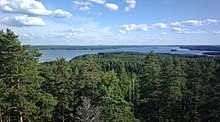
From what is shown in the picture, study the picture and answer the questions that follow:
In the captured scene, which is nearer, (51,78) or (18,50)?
(18,50)

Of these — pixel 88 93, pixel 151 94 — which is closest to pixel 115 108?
pixel 151 94

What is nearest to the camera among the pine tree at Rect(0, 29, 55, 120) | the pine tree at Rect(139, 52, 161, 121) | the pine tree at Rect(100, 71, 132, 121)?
the pine tree at Rect(0, 29, 55, 120)

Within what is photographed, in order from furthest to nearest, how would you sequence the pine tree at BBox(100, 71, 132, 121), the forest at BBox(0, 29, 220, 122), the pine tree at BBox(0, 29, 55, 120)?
the pine tree at BBox(100, 71, 132, 121), the forest at BBox(0, 29, 220, 122), the pine tree at BBox(0, 29, 55, 120)

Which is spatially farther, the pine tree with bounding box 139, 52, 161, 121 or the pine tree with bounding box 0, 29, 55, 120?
the pine tree with bounding box 139, 52, 161, 121

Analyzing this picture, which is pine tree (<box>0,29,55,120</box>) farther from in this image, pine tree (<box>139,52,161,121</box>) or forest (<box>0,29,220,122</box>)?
pine tree (<box>139,52,161,121</box>)

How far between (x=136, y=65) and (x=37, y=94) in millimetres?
75391

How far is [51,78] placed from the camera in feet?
87.8

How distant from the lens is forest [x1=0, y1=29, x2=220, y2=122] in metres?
19.0

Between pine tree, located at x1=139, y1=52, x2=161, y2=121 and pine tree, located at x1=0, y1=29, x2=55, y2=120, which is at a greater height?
pine tree, located at x1=0, y1=29, x2=55, y2=120

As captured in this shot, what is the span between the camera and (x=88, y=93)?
29797 mm

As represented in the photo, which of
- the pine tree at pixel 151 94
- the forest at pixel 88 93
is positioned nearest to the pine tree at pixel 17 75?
the forest at pixel 88 93

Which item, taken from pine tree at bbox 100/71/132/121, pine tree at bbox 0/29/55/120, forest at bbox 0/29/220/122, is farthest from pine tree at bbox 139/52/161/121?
pine tree at bbox 0/29/55/120

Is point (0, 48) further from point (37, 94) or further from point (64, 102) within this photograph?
point (64, 102)

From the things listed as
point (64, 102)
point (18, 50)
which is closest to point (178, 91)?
point (64, 102)
